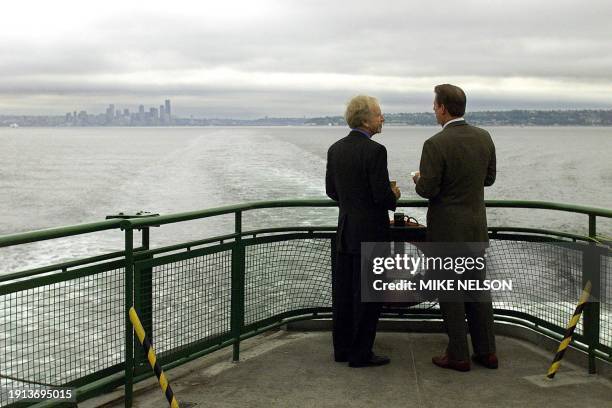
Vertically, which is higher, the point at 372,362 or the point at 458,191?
the point at 458,191

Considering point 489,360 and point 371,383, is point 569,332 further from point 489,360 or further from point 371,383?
point 371,383

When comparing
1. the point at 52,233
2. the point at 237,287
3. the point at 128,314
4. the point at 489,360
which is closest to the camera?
the point at 52,233

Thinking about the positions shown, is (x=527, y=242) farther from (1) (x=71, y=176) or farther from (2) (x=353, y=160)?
(1) (x=71, y=176)

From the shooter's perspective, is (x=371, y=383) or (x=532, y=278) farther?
(x=532, y=278)

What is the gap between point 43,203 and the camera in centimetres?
3969

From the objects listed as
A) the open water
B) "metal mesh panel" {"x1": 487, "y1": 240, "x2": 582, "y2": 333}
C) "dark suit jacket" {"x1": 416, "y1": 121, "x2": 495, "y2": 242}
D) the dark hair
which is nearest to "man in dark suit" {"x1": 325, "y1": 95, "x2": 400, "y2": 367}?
"dark suit jacket" {"x1": 416, "y1": 121, "x2": 495, "y2": 242}

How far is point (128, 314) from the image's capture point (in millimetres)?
4402

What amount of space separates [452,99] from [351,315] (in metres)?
1.67

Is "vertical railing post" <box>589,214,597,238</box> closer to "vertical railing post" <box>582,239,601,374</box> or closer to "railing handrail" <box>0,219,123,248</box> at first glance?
"vertical railing post" <box>582,239,601,374</box>

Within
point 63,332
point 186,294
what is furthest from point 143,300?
point 63,332

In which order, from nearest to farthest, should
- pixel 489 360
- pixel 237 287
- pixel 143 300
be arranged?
pixel 143 300 → pixel 489 360 → pixel 237 287

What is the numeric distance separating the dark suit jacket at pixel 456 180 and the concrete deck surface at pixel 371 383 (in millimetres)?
964

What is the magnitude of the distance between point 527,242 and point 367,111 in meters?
1.77

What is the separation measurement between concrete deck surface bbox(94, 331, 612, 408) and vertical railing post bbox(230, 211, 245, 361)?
0.70 ft
